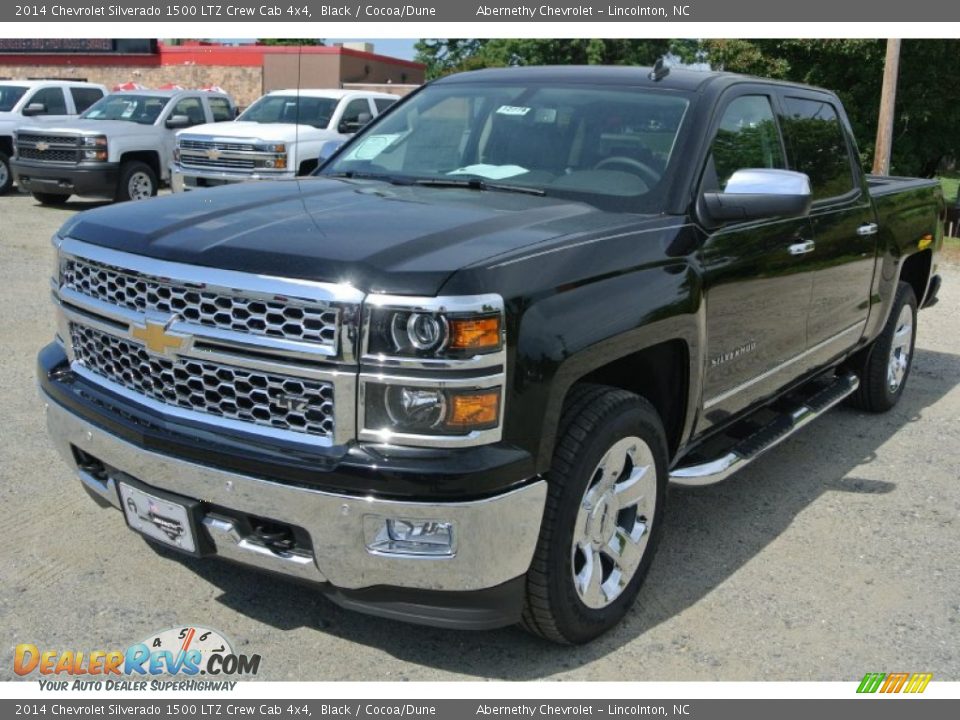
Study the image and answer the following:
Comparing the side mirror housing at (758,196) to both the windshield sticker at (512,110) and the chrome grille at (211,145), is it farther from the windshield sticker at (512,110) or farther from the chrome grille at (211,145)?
the chrome grille at (211,145)

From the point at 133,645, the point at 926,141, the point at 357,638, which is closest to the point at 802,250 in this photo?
the point at 357,638

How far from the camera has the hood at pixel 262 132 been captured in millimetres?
12773

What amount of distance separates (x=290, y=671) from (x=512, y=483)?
99 cm

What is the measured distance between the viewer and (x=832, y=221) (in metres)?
4.88

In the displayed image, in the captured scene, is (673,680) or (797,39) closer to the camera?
(673,680)

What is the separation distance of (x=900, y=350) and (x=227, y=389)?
491 centimetres

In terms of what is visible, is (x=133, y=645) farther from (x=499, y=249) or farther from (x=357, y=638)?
(x=499, y=249)

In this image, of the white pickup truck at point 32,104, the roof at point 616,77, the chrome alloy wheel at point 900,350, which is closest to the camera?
the roof at point 616,77

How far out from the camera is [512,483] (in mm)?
2850

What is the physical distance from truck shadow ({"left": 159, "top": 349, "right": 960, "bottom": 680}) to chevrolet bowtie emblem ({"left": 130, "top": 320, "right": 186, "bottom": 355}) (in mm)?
803

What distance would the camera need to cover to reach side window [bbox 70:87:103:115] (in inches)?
683

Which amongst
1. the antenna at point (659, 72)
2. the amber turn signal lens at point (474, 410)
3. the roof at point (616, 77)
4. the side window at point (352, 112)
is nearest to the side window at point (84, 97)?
the side window at point (352, 112)

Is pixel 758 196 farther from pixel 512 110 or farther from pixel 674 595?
pixel 674 595

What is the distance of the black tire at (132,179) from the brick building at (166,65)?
60.0ft
